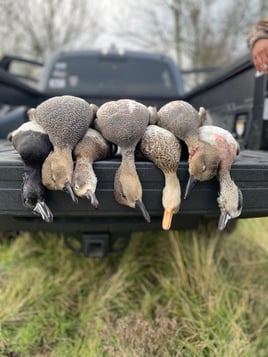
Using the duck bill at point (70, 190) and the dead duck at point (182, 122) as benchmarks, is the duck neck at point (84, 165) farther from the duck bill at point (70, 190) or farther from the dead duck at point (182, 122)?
the dead duck at point (182, 122)

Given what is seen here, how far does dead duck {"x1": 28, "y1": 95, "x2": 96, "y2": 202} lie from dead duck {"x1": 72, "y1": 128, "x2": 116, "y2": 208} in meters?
0.03

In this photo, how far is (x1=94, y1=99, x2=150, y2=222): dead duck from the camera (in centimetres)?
138

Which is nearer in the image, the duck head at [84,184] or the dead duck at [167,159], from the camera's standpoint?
the duck head at [84,184]

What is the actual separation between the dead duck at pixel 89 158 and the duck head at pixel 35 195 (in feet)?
0.48

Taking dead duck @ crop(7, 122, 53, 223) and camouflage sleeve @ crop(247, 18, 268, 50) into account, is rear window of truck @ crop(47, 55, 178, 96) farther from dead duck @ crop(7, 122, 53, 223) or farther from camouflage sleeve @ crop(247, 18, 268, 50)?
dead duck @ crop(7, 122, 53, 223)

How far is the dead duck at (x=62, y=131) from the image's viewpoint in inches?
51.4

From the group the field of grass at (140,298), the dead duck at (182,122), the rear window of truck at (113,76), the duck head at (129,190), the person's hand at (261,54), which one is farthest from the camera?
the rear window of truck at (113,76)

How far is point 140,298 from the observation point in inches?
85.6

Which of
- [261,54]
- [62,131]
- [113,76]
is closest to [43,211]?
[62,131]

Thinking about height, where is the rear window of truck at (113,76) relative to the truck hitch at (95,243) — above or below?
above

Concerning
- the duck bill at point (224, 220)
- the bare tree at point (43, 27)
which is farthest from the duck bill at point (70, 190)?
the bare tree at point (43, 27)

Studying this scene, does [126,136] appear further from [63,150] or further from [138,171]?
Result: [63,150]

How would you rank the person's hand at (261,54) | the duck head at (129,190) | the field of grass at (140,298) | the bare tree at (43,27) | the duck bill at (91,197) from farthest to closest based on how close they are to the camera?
the bare tree at (43,27) → the person's hand at (261,54) → the field of grass at (140,298) → the duck head at (129,190) → the duck bill at (91,197)

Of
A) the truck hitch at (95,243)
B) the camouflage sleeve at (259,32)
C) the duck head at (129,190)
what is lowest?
the truck hitch at (95,243)
